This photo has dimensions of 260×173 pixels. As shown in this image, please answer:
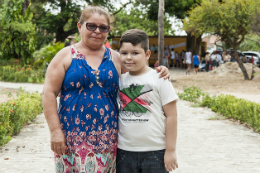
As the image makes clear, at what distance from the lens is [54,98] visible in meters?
2.13

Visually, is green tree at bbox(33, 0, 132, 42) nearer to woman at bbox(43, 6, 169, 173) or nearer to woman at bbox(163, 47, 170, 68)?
woman at bbox(163, 47, 170, 68)

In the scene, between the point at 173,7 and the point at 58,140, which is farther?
the point at 173,7

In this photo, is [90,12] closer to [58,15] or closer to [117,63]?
[117,63]

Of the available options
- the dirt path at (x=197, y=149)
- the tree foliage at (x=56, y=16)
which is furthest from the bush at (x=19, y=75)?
the tree foliage at (x=56, y=16)

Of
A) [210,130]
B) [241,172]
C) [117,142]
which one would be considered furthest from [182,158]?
[117,142]

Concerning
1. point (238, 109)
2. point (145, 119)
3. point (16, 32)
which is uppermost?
point (16, 32)

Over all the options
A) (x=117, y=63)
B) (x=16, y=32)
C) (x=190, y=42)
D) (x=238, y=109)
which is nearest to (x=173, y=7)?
(x=190, y=42)

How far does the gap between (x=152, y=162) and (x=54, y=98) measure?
87cm

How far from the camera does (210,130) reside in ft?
20.6

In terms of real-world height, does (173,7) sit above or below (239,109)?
above

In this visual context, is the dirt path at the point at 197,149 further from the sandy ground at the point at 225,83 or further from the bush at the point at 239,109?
the sandy ground at the point at 225,83

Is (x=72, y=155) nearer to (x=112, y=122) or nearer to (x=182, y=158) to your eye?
(x=112, y=122)

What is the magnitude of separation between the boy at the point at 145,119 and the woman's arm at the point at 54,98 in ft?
1.49

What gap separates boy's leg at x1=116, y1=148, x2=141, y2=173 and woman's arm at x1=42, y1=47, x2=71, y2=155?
0.44 meters
